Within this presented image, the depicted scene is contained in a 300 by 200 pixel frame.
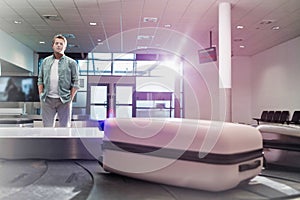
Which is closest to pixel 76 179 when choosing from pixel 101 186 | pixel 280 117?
pixel 101 186

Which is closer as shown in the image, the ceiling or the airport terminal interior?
the airport terminal interior

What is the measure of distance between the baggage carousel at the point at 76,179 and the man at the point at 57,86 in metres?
0.51

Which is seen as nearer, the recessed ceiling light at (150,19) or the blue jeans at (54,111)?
the blue jeans at (54,111)

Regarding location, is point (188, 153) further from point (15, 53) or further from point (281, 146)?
point (15, 53)

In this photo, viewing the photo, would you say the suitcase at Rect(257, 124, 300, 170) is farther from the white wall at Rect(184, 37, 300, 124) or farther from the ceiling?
the white wall at Rect(184, 37, 300, 124)

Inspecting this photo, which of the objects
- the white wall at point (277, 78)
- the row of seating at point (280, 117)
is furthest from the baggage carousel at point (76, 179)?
the white wall at point (277, 78)

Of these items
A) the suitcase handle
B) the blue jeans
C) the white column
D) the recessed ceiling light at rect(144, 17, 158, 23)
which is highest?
the recessed ceiling light at rect(144, 17, 158, 23)

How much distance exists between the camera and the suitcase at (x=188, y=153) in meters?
0.59

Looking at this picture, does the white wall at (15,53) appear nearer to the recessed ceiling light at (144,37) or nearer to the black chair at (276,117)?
the recessed ceiling light at (144,37)

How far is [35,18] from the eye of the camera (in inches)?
236

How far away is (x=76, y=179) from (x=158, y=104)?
7.05 metres

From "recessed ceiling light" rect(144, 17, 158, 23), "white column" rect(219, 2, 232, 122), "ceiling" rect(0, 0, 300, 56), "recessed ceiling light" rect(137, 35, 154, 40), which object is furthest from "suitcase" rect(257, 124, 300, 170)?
"recessed ceiling light" rect(137, 35, 154, 40)

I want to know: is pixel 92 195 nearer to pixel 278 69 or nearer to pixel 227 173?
pixel 227 173

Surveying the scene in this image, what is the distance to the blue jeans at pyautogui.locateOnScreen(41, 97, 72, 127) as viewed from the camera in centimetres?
162
